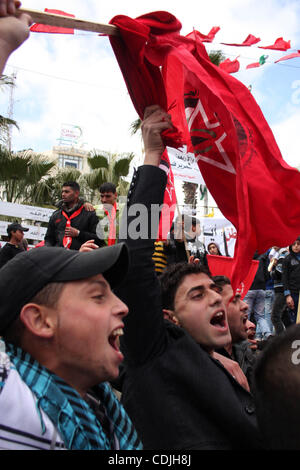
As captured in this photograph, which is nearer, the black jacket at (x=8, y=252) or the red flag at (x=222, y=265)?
the red flag at (x=222, y=265)

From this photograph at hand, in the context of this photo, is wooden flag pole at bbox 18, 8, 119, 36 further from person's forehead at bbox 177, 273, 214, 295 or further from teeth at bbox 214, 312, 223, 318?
teeth at bbox 214, 312, 223, 318

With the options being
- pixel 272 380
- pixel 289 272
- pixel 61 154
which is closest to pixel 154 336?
pixel 272 380

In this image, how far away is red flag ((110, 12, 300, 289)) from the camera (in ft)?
6.77

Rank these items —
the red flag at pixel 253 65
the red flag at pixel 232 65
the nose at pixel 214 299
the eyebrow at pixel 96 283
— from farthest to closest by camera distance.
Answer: the red flag at pixel 253 65 < the red flag at pixel 232 65 < the nose at pixel 214 299 < the eyebrow at pixel 96 283

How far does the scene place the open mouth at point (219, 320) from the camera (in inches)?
89.0

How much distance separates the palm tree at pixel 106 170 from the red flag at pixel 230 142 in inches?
634

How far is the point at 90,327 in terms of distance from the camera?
123cm

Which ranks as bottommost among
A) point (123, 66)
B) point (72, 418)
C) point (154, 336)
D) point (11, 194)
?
point (72, 418)

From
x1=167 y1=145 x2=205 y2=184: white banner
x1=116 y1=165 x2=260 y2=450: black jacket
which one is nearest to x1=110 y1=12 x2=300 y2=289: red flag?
x1=116 y1=165 x2=260 y2=450: black jacket

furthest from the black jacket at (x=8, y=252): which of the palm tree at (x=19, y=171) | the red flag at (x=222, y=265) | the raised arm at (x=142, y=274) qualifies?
the palm tree at (x=19, y=171)

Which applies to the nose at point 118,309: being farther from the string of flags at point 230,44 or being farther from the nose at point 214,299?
the string of flags at point 230,44

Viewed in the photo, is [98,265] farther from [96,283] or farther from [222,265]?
[222,265]

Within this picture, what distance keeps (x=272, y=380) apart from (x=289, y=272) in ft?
20.4
